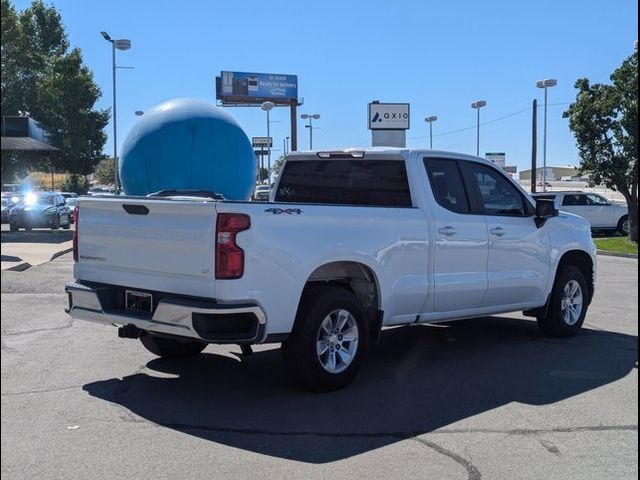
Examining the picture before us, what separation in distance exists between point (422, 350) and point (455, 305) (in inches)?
35.6

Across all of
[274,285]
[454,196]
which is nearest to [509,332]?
[454,196]

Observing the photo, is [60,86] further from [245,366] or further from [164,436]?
[164,436]

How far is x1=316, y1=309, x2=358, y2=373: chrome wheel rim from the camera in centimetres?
594

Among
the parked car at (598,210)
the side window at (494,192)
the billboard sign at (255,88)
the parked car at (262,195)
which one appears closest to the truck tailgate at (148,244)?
the parked car at (262,195)

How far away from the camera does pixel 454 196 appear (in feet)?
23.5

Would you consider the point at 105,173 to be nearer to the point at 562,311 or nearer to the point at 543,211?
the point at 562,311

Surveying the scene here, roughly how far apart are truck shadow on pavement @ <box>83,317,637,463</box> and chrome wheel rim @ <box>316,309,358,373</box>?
0.88 ft

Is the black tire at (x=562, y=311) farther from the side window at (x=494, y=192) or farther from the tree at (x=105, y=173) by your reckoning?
the tree at (x=105, y=173)

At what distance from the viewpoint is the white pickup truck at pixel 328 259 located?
208 inches

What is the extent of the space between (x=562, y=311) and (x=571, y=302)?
230mm

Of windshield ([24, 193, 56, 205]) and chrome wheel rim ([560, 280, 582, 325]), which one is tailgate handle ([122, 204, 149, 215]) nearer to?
chrome wheel rim ([560, 280, 582, 325])

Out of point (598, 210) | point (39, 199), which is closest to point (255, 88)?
point (39, 199)

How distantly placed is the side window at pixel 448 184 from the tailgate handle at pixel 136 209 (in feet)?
9.34

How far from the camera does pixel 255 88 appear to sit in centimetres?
7744
